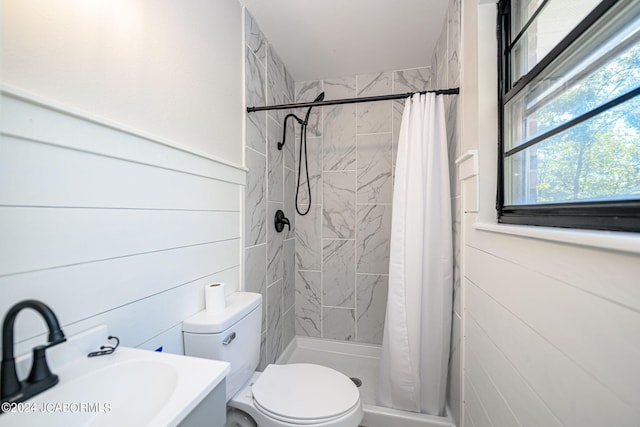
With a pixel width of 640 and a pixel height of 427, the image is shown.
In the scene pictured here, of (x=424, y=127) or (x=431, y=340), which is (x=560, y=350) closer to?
(x=431, y=340)

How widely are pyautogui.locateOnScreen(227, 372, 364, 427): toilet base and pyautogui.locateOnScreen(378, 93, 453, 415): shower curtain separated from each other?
49cm

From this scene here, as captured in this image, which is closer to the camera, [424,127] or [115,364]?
[115,364]

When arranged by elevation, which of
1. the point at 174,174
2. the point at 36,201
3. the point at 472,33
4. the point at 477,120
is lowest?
the point at 36,201

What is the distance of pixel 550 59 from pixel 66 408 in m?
1.53

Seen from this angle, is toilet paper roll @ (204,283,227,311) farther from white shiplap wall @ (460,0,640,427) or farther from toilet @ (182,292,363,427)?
white shiplap wall @ (460,0,640,427)

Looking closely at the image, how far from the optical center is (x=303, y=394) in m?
1.08

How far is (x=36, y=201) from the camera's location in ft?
1.86

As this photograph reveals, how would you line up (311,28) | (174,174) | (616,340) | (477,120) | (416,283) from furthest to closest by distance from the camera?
(311,28) → (416,283) → (477,120) → (174,174) → (616,340)

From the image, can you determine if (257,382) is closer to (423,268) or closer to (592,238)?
(423,268)

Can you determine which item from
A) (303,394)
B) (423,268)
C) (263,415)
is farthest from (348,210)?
(263,415)

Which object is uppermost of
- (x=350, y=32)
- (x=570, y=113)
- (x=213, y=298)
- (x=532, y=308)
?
(x=350, y=32)

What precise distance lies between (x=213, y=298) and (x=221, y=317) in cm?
10

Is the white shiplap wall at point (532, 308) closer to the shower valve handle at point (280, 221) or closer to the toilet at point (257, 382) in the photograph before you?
the toilet at point (257, 382)

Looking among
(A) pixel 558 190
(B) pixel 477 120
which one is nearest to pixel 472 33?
(B) pixel 477 120
